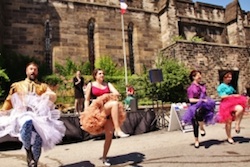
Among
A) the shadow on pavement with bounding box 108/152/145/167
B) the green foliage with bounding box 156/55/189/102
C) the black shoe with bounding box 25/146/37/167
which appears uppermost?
the green foliage with bounding box 156/55/189/102

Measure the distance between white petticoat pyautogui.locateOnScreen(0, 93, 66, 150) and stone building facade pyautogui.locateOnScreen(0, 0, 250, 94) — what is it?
48.4 feet

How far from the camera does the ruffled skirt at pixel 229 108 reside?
5.91 metres

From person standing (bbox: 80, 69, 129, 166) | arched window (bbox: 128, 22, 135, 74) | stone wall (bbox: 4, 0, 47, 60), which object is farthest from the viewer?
arched window (bbox: 128, 22, 135, 74)

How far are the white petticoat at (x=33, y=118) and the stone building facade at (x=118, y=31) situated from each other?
48.4 ft

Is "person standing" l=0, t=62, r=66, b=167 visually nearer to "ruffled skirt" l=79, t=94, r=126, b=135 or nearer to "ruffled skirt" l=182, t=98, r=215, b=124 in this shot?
"ruffled skirt" l=79, t=94, r=126, b=135

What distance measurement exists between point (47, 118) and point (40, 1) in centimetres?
1668

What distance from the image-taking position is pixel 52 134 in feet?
13.2

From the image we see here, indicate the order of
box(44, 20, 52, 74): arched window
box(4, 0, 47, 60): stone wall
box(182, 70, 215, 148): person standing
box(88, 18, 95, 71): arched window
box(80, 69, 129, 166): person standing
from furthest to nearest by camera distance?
box(88, 18, 95, 71): arched window → box(44, 20, 52, 74): arched window → box(4, 0, 47, 60): stone wall → box(182, 70, 215, 148): person standing → box(80, 69, 129, 166): person standing

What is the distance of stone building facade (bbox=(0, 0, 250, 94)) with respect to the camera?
18109 mm

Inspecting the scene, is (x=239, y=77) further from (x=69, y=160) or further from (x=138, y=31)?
(x=69, y=160)

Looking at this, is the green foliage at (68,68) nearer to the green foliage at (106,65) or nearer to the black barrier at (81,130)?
the green foliage at (106,65)

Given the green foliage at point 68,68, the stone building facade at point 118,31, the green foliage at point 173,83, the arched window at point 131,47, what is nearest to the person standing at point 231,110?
the green foliage at point 173,83

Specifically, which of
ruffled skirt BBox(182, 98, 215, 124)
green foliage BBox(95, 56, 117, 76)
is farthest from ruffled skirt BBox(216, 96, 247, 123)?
green foliage BBox(95, 56, 117, 76)

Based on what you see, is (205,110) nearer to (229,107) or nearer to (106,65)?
(229,107)
